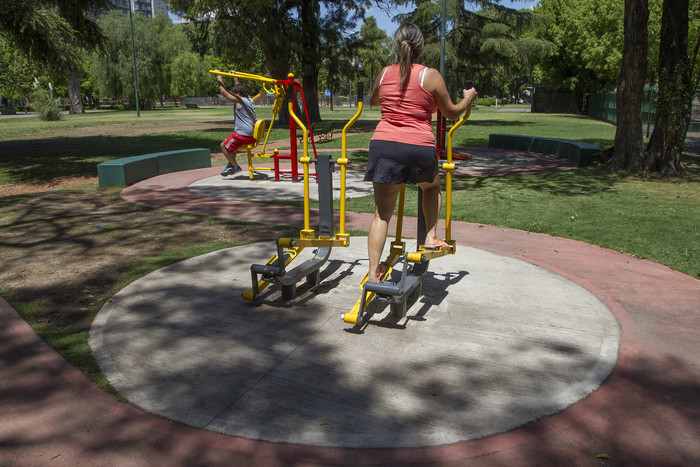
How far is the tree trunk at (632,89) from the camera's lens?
36.6 ft

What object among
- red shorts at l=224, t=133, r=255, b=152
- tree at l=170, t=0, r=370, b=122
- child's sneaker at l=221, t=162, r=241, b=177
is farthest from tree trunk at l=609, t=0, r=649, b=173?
tree at l=170, t=0, r=370, b=122

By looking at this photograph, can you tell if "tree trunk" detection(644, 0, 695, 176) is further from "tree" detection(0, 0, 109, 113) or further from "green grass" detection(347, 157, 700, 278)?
"tree" detection(0, 0, 109, 113)

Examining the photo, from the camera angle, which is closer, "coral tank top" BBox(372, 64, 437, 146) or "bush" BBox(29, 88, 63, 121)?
"coral tank top" BBox(372, 64, 437, 146)

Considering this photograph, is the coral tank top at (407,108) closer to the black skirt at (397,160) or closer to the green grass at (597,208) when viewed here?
the black skirt at (397,160)

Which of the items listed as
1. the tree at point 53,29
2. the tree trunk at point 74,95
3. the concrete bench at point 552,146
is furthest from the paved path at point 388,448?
the tree trunk at point 74,95

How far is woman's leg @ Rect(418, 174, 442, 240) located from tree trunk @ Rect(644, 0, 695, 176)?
9062mm

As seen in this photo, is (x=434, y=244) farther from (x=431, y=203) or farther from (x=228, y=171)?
(x=228, y=171)

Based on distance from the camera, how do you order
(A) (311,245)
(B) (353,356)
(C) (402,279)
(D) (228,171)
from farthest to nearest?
(D) (228,171) < (A) (311,245) < (C) (402,279) < (B) (353,356)

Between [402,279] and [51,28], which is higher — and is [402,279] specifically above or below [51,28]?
below

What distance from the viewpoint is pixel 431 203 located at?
14.7 feet

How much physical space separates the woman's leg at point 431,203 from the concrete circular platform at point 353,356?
617 millimetres

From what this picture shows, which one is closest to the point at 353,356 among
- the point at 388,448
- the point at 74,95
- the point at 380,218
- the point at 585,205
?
the point at 388,448

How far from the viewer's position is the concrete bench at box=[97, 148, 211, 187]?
401 inches

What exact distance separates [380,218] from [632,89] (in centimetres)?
982
